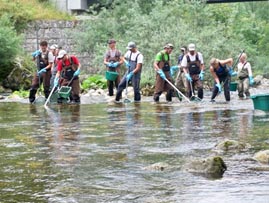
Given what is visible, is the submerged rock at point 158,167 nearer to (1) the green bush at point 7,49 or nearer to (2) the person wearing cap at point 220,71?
(2) the person wearing cap at point 220,71

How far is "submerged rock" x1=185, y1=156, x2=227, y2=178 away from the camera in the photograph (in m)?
8.79

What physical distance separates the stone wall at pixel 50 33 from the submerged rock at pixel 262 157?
3072cm

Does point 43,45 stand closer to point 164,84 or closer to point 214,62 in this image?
point 164,84

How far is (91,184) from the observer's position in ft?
27.5

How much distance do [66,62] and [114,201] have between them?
13.5 metres

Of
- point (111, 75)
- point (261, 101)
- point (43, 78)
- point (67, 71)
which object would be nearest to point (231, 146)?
point (261, 101)

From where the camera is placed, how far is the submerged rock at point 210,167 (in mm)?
8789

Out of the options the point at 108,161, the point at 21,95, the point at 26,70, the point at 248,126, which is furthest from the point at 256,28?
the point at 108,161

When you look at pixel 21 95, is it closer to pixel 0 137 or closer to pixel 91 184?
pixel 0 137

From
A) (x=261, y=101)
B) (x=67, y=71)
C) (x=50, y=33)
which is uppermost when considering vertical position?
(x=50, y=33)

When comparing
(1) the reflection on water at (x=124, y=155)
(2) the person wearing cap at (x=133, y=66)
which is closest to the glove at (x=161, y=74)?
(2) the person wearing cap at (x=133, y=66)

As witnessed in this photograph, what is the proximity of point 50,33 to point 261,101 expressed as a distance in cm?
2563

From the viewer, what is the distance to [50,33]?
4084 cm

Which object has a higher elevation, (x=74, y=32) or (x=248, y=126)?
(x=74, y=32)
